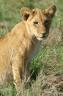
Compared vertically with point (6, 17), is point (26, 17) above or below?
above

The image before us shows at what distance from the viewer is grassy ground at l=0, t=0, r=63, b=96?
25.5ft

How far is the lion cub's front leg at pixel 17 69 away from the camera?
8188 millimetres

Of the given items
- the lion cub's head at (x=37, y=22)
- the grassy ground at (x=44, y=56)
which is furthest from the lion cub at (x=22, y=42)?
the grassy ground at (x=44, y=56)

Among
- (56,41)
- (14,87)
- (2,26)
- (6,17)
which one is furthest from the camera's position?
(6,17)

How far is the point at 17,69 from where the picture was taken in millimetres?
8211

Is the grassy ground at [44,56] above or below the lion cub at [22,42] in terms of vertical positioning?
below

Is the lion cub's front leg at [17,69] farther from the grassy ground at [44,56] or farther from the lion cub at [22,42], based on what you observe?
the grassy ground at [44,56]

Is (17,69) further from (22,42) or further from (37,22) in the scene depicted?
(37,22)

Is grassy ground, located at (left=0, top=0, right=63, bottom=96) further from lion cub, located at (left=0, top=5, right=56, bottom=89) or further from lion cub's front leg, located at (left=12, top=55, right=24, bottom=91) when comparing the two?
lion cub, located at (left=0, top=5, right=56, bottom=89)

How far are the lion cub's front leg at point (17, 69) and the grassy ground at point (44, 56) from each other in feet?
0.39

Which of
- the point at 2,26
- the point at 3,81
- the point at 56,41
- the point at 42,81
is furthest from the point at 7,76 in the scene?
the point at 2,26

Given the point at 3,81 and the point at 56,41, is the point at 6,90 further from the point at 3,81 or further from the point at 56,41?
the point at 56,41

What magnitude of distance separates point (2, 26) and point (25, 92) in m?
4.45

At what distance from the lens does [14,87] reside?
26.9 ft
